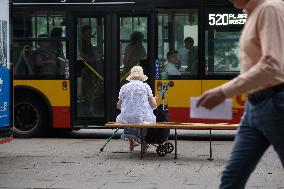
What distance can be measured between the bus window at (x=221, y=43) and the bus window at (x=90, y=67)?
2098 mm

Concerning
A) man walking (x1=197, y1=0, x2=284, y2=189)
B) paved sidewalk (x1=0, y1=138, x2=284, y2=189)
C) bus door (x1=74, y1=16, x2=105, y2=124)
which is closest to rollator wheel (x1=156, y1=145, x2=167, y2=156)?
paved sidewalk (x1=0, y1=138, x2=284, y2=189)

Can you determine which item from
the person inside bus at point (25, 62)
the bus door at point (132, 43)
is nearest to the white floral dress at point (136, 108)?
the bus door at point (132, 43)

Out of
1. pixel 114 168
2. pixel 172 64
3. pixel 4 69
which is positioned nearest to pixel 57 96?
pixel 172 64

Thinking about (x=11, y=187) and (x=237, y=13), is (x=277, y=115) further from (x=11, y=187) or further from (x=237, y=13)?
(x=237, y=13)

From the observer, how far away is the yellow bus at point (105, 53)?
14.4m

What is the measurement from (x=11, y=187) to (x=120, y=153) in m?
3.87

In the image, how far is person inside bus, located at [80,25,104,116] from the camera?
14.9 m

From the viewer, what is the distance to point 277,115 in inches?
178

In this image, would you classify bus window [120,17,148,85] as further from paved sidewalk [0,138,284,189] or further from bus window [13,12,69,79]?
paved sidewalk [0,138,284,189]

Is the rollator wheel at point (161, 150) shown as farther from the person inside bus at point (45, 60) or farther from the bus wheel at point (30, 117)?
the person inside bus at point (45, 60)

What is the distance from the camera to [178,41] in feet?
47.8

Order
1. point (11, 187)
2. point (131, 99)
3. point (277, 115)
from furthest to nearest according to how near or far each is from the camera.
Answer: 1. point (131, 99)
2. point (11, 187)
3. point (277, 115)

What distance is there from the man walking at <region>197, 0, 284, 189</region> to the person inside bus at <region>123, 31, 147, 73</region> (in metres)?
9.90

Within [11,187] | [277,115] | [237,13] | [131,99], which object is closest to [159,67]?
[237,13]
